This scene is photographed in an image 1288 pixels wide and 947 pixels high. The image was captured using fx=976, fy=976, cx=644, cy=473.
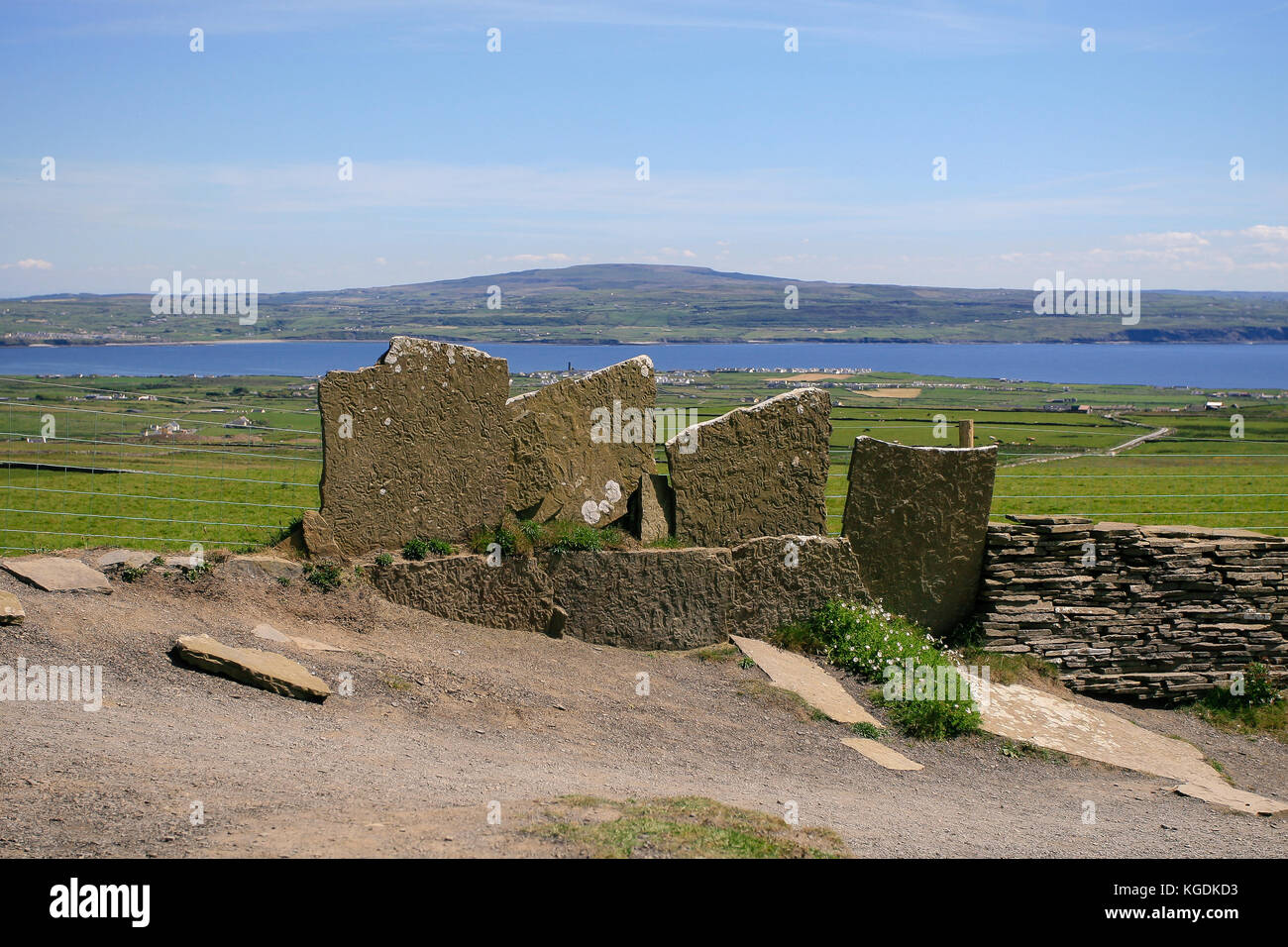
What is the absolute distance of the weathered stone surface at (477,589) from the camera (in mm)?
10117

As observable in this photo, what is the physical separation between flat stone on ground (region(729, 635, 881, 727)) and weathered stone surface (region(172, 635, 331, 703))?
4418 mm

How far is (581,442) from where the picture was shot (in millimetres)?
10781

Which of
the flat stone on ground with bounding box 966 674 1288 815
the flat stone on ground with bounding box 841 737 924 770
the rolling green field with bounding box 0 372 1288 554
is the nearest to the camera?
the flat stone on ground with bounding box 841 737 924 770

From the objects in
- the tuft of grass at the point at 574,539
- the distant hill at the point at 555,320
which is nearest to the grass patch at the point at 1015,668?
the tuft of grass at the point at 574,539

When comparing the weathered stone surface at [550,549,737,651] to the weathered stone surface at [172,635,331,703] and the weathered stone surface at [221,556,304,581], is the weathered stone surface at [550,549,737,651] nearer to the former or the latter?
the weathered stone surface at [221,556,304,581]

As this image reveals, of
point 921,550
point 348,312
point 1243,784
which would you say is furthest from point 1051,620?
point 348,312

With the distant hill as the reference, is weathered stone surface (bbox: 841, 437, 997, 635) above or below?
below

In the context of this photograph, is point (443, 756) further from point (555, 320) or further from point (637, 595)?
point (555, 320)

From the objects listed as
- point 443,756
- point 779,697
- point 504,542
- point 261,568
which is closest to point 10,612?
point 261,568

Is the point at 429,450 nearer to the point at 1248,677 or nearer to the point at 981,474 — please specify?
the point at 981,474

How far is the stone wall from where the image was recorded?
37.5 feet

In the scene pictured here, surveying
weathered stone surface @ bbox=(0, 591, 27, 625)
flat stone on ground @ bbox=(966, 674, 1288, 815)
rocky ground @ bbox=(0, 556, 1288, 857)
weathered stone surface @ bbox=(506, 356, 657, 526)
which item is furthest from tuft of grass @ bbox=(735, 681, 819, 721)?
weathered stone surface @ bbox=(0, 591, 27, 625)

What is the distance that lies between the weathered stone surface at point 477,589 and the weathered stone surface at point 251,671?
7.22 feet

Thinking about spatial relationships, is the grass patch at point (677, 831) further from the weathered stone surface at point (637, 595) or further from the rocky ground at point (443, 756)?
the weathered stone surface at point (637, 595)
